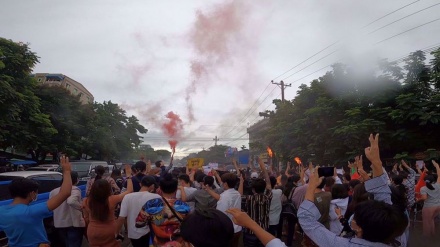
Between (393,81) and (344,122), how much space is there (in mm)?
3436

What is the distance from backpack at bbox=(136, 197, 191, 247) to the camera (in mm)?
3365

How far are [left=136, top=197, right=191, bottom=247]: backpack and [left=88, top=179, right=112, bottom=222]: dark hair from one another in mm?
527

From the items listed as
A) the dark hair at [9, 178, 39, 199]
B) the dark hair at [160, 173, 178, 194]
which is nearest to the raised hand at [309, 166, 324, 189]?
the dark hair at [160, 173, 178, 194]

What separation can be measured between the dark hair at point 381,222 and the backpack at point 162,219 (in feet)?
5.11

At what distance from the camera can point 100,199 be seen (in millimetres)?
4000

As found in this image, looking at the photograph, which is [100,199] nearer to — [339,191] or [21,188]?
[21,188]

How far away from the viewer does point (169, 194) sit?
431cm

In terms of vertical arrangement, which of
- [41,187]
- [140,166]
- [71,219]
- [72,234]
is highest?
[140,166]

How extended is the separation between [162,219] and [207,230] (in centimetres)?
154

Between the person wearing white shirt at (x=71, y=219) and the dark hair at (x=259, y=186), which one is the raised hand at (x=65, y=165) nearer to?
the person wearing white shirt at (x=71, y=219)

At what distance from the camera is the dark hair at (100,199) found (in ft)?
13.0

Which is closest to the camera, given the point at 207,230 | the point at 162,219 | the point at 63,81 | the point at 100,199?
the point at 207,230

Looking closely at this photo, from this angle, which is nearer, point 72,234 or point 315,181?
point 315,181

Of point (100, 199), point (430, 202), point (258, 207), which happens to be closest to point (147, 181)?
point (100, 199)
